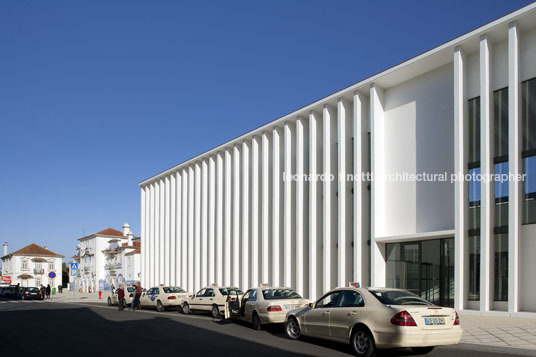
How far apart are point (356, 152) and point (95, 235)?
6702 centimetres

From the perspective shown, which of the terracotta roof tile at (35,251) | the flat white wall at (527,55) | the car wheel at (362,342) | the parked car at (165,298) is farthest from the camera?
the terracotta roof tile at (35,251)

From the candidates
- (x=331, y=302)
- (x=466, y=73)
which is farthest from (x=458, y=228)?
(x=331, y=302)

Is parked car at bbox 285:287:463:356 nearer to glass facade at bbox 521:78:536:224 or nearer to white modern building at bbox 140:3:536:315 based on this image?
white modern building at bbox 140:3:536:315

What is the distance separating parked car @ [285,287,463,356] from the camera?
9523mm

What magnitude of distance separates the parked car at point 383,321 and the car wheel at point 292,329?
1.13m

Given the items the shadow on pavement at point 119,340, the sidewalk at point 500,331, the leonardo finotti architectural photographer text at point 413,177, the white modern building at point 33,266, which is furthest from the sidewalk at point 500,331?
the white modern building at point 33,266

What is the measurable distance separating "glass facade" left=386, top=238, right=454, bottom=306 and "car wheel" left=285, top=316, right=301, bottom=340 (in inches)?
332

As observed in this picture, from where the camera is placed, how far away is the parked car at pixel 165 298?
85.2 feet

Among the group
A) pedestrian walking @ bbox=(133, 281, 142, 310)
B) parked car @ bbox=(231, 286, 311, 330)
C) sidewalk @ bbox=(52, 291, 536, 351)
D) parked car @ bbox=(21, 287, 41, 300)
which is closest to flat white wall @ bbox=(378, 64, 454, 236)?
sidewalk @ bbox=(52, 291, 536, 351)

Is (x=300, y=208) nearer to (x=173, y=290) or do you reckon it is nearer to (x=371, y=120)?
(x=371, y=120)

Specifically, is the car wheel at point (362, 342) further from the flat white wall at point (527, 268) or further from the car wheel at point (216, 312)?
the car wheel at point (216, 312)

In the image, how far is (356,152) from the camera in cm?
2275

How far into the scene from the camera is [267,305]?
1541cm

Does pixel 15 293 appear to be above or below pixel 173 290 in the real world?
below
